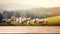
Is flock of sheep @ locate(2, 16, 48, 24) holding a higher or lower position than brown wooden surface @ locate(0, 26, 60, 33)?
higher

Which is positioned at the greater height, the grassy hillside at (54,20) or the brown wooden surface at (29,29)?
the grassy hillside at (54,20)

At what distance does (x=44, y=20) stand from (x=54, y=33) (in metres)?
0.17

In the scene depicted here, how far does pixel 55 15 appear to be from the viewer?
1337 mm

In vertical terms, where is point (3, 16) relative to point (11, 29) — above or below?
above

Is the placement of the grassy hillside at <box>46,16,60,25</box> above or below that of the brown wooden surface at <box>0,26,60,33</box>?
above

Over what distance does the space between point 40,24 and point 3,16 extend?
1.30 feet

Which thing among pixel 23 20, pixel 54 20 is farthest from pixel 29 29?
pixel 54 20

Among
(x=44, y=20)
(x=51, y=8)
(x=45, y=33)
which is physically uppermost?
(x=51, y=8)

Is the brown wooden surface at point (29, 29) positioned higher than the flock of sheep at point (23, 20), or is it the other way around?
the flock of sheep at point (23, 20)

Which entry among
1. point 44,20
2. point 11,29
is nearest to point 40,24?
point 44,20

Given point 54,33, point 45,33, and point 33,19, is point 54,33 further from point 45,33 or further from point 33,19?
point 33,19

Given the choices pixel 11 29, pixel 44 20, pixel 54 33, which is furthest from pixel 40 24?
pixel 11 29

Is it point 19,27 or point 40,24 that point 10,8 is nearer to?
point 19,27

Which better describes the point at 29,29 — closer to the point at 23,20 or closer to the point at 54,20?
the point at 23,20
